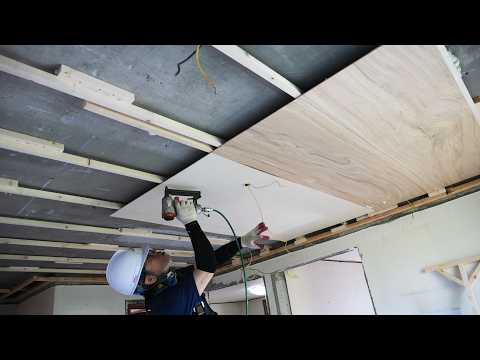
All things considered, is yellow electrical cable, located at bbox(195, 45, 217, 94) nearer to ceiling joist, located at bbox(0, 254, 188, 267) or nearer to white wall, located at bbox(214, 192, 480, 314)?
white wall, located at bbox(214, 192, 480, 314)

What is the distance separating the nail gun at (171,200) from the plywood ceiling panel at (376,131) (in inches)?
18.8

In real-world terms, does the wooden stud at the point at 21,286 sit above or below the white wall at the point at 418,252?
above

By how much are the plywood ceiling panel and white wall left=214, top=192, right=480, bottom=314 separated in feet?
1.30

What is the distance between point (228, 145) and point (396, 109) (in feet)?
3.01

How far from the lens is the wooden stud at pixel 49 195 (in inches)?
94.3

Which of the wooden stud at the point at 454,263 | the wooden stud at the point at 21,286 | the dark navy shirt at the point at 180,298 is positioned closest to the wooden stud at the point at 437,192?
the wooden stud at the point at 454,263

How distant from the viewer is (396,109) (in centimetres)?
189

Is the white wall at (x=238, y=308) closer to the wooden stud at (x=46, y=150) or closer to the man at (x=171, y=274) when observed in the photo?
the man at (x=171, y=274)

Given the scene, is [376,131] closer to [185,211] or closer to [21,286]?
[185,211]

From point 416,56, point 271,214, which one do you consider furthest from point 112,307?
point 416,56

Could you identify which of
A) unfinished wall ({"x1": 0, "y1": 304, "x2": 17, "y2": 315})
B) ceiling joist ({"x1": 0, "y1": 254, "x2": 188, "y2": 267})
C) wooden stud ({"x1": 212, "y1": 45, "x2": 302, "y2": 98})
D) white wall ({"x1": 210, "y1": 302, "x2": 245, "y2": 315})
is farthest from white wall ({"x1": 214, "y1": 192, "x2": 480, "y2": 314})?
unfinished wall ({"x1": 0, "y1": 304, "x2": 17, "y2": 315})

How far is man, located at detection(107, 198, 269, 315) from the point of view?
2102 mm
